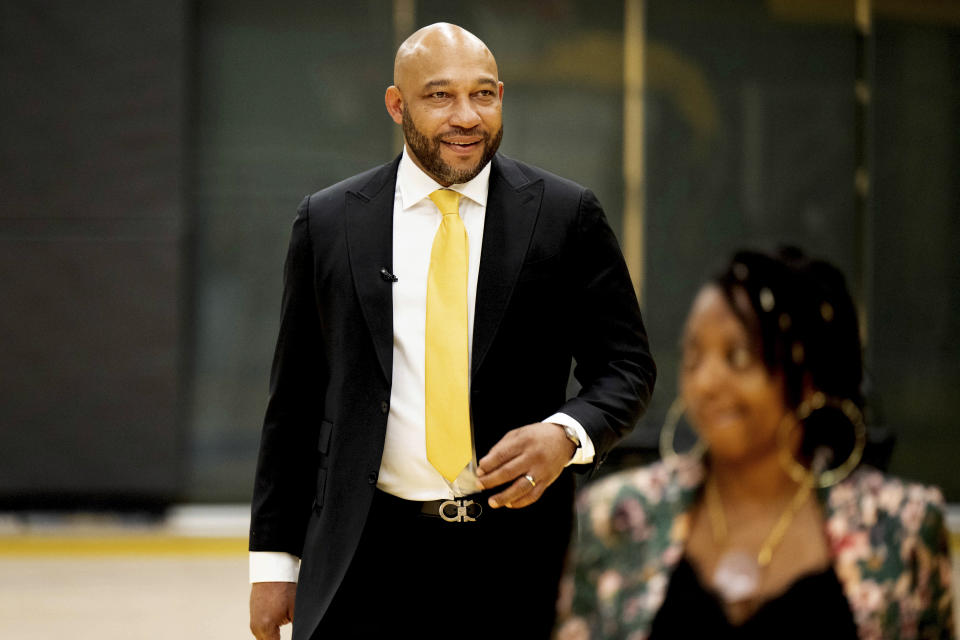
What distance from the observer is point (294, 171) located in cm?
756

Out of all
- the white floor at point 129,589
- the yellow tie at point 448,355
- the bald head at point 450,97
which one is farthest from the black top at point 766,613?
the white floor at point 129,589

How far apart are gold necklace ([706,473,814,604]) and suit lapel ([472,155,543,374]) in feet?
3.99

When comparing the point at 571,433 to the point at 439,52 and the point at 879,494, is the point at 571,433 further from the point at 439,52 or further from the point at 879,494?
the point at 879,494

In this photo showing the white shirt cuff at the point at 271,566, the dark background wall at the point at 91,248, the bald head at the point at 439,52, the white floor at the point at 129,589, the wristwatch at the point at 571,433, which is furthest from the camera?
the dark background wall at the point at 91,248

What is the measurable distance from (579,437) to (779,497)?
41.5 inches

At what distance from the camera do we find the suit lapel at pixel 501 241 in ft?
7.34

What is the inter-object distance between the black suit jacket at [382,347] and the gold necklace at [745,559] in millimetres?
1083

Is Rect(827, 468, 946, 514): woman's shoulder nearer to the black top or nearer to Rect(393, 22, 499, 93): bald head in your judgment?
the black top

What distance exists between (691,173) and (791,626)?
22.3 ft

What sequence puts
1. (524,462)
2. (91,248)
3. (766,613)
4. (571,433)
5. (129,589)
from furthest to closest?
(91,248) → (129,589) → (571,433) → (524,462) → (766,613)

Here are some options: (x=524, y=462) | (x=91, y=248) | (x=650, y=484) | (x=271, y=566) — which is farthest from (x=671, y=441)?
(x=91, y=248)

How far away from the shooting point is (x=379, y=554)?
223 centimetres

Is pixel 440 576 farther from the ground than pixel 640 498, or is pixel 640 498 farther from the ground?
pixel 640 498

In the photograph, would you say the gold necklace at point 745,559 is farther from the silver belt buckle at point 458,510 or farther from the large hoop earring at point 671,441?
the silver belt buckle at point 458,510
